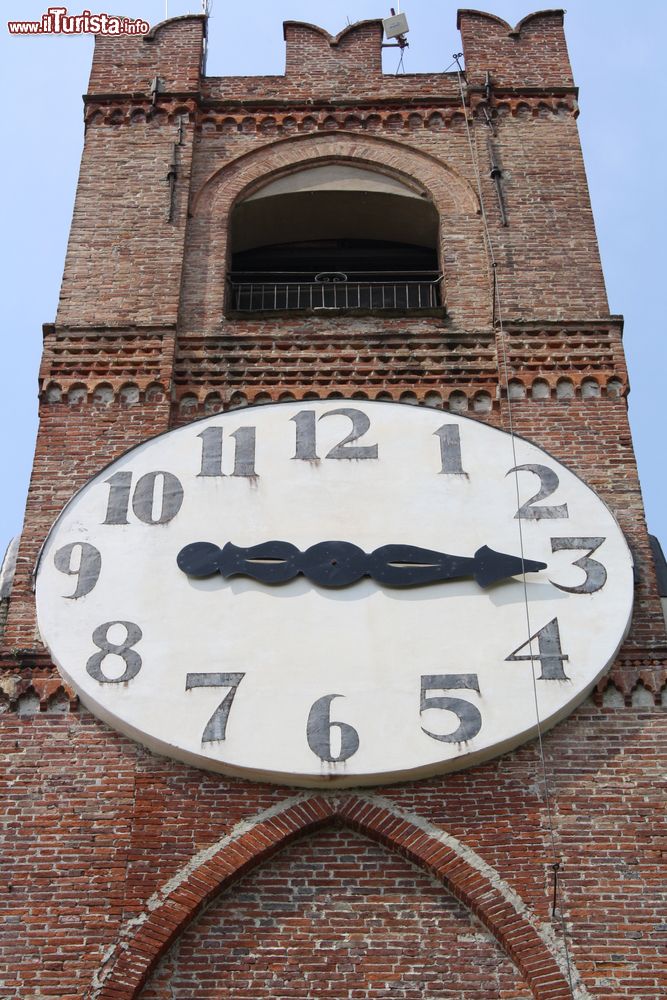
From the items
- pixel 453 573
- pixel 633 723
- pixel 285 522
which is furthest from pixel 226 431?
pixel 633 723

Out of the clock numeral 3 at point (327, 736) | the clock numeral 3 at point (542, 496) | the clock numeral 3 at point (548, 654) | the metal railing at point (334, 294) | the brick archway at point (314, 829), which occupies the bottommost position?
the brick archway at point (314, 829)

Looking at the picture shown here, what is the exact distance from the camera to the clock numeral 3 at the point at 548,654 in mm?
9484

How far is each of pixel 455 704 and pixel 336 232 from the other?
20.9 feet

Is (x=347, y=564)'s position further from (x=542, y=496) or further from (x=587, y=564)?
(x=587, y=564)

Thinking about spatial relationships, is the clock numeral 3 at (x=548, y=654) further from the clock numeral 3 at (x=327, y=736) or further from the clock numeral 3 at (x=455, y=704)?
the clock numeral 3 at (x=327, y=736)

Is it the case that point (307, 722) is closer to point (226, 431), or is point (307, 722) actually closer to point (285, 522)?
point (285, 522)

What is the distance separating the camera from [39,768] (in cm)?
923

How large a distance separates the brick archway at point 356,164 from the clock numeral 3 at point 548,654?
11.0 feet

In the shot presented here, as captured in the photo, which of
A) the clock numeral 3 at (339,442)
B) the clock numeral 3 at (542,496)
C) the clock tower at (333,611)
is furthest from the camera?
the clock numeral 3 at (339,442)

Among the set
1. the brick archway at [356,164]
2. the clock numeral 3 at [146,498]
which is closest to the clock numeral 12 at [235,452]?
the clock numeral 3 at [146,498]

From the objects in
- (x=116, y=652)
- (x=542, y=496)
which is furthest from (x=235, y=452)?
(x=542, y=496)

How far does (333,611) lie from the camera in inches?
389

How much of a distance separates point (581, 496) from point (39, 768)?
3.94 metres

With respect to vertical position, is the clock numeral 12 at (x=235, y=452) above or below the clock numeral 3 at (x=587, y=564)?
above
